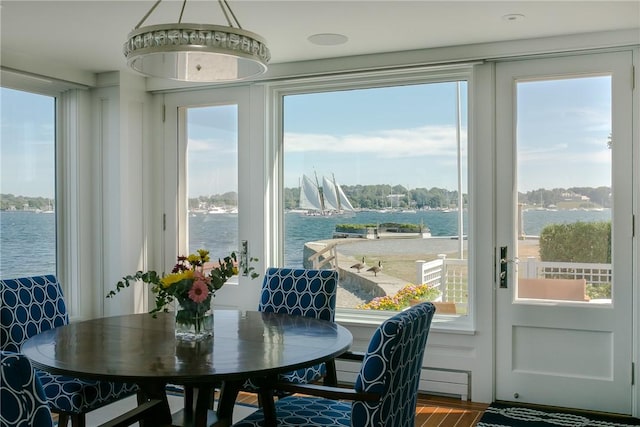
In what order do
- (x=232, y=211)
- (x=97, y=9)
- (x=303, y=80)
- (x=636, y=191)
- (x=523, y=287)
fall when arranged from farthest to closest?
(x=232, y=211), (x=303, y=80), (x=523, y=287), (x=636, y=191), (x=97, y=9)

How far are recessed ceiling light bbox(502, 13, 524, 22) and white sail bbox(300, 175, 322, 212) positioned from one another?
6.20 ft

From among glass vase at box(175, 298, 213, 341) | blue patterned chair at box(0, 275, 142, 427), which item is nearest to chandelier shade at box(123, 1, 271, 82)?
glass vase at box(175, 298, 213, 341)

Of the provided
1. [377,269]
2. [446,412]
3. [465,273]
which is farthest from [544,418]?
[377,269]

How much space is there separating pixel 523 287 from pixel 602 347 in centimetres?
59

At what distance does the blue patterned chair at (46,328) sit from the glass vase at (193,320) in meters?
0.59

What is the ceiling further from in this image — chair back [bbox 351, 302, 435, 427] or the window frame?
chair back [bbox 351, 302, 435, 427]

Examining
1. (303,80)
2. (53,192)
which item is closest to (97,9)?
(303,80)

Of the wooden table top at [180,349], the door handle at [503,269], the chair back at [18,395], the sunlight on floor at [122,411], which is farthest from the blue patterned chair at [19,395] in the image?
the door handle at [503,269]

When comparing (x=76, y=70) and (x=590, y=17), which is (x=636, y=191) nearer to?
(x=590, y=17)

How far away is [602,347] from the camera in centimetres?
378

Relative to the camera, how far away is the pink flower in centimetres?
251

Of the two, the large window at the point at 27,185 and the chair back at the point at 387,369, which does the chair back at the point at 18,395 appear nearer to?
the chair back at the point at 387,369

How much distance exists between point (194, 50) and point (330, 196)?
8.38 ft

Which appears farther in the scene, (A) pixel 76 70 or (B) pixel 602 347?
(A) pixel 76 70
